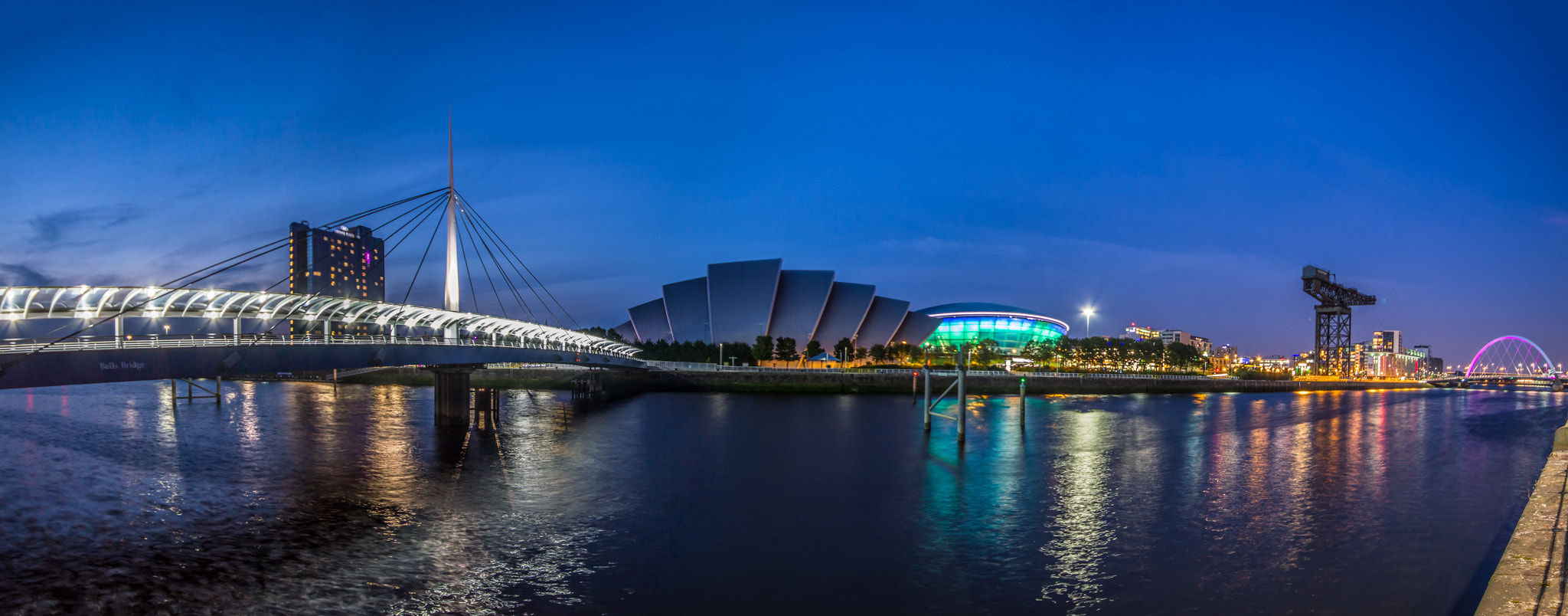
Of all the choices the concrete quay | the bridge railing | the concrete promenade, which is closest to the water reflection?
the concrete promenade

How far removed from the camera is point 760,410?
40500mm

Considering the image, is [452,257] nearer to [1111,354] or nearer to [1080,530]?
[1080,530]

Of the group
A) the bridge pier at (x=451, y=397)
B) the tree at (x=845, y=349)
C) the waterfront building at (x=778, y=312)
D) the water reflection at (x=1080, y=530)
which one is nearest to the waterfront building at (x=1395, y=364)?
the waterfront building at (x=778, y=312)

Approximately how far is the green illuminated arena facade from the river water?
61.7 metres

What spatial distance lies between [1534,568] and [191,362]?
71.8 feet

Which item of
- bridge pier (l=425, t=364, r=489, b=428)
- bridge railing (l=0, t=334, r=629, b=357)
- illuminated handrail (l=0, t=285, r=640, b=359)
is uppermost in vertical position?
illuminated handrail (l=0, t=285, r=640, b=359)

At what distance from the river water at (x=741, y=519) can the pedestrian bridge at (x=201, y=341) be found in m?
2.99

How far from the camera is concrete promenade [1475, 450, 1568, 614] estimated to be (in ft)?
18.7

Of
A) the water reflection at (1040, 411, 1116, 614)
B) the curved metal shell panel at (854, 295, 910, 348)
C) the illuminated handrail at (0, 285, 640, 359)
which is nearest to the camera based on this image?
the water reflection at (1040, 411, 1116, 614)

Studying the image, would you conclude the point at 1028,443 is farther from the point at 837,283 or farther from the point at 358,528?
the point at 837,283

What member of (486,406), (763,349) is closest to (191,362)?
(486,406)

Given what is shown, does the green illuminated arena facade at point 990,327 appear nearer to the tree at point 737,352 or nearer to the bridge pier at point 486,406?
the tree at point 737,352

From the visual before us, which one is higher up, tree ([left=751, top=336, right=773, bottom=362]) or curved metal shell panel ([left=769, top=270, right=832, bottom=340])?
curved metal shell panel ([left=769, top=270, right=832, bottom=340])

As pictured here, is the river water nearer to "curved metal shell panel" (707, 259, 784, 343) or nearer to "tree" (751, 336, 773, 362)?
"tree" (751, 336, 773, 362)
